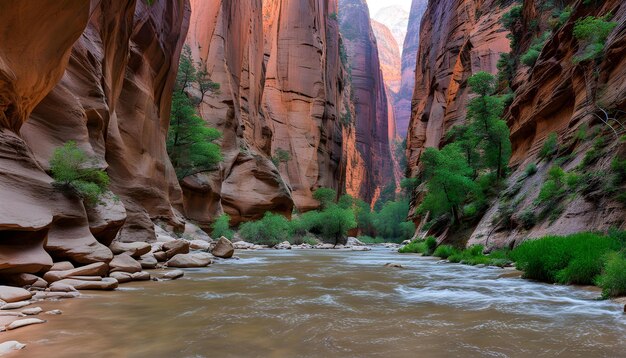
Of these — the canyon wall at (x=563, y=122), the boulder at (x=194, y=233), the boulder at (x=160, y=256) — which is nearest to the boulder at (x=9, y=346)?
the boulder at (x=160, y=256)

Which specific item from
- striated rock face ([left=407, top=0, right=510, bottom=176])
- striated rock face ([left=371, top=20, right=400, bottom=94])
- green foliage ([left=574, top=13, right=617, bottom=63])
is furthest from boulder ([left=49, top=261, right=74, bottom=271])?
striated rock face ([left=371, top=20, right=400, bottom=94])

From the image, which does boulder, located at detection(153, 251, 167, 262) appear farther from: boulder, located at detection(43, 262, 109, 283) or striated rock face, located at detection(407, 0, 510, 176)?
striated rock face, located at detection(407, 0, 510, 176)

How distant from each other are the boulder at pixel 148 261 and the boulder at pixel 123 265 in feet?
4.44

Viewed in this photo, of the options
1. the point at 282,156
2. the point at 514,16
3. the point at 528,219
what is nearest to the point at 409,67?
the point at 282,156

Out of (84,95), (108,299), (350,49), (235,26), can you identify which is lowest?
(108,299)

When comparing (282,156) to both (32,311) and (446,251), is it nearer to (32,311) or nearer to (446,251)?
(446,251)

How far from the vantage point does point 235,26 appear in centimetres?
4356

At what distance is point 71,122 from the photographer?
39.3 feet

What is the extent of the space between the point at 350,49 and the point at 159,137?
340 ft

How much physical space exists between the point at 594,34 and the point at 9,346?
21.0 metres

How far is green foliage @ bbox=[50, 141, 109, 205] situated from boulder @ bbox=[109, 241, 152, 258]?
1765 millimetres

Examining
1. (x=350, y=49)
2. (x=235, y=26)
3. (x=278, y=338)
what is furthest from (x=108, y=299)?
(x=350, y=49)

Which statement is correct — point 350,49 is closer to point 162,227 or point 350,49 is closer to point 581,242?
point 162,227

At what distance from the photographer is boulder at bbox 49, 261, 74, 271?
Result: 8.24 metres
